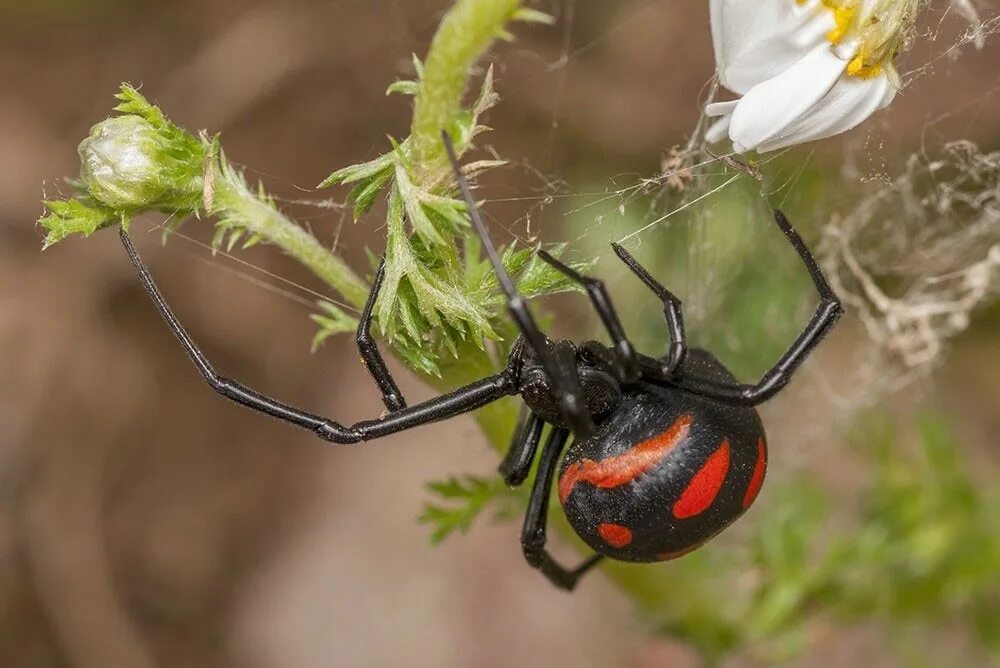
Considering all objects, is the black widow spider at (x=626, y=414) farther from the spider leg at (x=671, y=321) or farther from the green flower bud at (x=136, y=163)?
the green flower bud at (x=136, y=163)

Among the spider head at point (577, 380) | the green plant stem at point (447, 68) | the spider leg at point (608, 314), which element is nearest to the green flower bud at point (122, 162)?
the green plant stem at point (447, 68)

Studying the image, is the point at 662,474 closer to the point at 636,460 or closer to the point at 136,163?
the point at 636,460

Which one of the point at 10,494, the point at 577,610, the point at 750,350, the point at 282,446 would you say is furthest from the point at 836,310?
the point at 10,494

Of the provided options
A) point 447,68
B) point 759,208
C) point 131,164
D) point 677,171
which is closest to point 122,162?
point 131,164

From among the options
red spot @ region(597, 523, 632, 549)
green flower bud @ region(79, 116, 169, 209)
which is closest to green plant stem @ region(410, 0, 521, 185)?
green flower bud @ region(79, 116, 169, 209)

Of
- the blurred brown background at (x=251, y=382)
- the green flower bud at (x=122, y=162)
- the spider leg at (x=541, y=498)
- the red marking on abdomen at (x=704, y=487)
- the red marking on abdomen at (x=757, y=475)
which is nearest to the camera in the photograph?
the green flower bud at (x=122, y=162)
